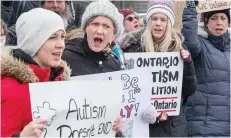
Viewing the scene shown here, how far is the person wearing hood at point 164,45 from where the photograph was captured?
12.3ft

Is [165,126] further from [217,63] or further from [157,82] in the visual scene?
[217,63]

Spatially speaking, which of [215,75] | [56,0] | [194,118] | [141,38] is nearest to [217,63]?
[215,75]

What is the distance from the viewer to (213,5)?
4438mm

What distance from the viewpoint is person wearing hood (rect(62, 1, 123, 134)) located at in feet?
10.7

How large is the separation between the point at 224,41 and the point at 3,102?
2.67 meters

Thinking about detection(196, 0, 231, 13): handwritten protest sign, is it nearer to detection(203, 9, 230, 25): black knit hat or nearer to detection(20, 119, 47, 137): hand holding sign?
detection(203, 9, 230, 25): black knit hat

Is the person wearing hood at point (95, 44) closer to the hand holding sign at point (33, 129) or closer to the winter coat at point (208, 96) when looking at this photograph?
the hand holding sign at point (33, 129)

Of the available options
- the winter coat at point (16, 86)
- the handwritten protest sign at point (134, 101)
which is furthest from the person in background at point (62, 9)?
the winter coat at point (16, 86)

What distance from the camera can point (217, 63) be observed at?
423cm

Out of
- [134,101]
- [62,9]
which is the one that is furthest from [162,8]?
[62,9]

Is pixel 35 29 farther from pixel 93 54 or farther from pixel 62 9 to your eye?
pixel 62 9

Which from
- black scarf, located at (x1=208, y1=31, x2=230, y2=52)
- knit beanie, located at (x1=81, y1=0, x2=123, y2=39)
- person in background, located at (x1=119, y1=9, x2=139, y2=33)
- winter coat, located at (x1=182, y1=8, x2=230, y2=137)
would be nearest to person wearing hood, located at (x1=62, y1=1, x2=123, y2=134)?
knit beanie, located at (x1=81, y1=0, x2=123, y2=39)

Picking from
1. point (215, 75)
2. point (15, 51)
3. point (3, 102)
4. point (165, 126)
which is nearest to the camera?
point (3, 102)

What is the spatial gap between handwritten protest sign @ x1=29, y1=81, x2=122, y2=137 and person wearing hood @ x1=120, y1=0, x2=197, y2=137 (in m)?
0.93
